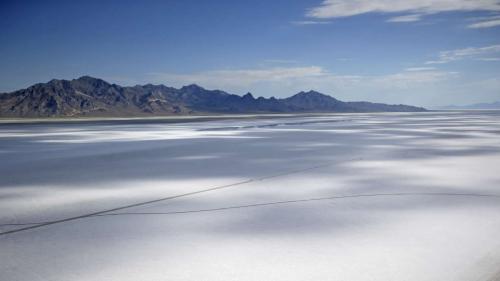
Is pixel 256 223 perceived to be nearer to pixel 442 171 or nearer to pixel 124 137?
pixel 442 171

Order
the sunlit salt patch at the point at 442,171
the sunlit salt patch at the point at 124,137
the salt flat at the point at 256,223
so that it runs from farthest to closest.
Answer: the sunlit salt patch at the point at 124,137 → the sunlit salt patch at the point at 442,171 → the salt flat at the point at 256,223

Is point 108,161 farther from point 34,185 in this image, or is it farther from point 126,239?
point 126,239

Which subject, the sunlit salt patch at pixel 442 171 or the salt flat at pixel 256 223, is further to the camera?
the sunlit salt patch at pixel 442 171

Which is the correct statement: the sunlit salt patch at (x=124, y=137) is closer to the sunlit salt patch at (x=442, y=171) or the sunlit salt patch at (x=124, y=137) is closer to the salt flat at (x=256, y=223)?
the salt flat at (x=256, y=223)

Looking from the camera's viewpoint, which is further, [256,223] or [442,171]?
[442,171]

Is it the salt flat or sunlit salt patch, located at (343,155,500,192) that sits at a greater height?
the salt flat

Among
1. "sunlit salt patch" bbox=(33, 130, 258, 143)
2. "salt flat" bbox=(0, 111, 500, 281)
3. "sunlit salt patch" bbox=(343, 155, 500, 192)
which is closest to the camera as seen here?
"salt flat" bbox=(0, 111, 500, 281)

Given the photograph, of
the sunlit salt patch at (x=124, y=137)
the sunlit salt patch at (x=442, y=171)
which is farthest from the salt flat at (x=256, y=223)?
the sunlit salt patch at (x=124, y=137)

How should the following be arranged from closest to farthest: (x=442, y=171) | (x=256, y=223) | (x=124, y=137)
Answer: (x=256, y=223) → (x=442, y=171) → (x=124, y=137)

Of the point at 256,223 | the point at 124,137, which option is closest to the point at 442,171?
the point at 256,223

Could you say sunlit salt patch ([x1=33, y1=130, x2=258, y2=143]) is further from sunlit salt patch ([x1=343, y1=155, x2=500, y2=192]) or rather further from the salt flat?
sunlit salt patch ([x1=343, y1=155, x2=500, y2=192])

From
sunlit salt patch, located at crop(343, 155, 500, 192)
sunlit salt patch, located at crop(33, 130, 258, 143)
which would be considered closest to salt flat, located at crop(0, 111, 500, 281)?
sunlit salt patch, located at crop(343, 155, 500, 192)
